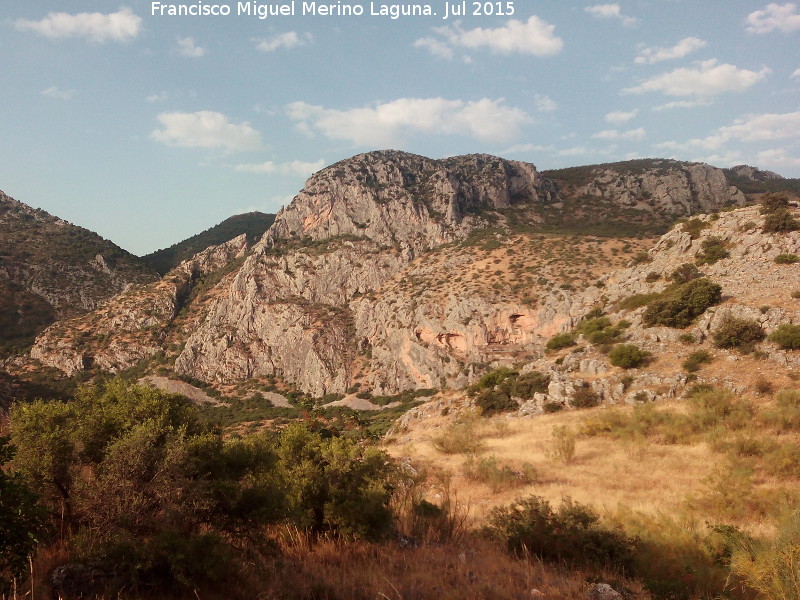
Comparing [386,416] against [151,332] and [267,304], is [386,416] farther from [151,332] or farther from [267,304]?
[151,332]

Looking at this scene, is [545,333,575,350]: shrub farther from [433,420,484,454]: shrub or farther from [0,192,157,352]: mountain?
[0,192,157,352]: mountain

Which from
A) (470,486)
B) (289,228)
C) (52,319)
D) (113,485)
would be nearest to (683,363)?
(470,486)

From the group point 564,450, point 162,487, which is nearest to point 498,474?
point 564,450

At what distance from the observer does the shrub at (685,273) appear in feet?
110

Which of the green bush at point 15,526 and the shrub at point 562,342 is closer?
the green bush at point 15,526

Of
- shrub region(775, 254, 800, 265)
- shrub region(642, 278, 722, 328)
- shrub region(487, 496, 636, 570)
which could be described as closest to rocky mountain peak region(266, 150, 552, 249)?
shrub region(642, 278, 722, 328)

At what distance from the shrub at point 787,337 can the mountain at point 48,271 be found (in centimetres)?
10924

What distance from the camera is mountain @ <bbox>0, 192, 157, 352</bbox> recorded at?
8381 centimetres

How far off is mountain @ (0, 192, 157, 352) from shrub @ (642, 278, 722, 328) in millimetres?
103727

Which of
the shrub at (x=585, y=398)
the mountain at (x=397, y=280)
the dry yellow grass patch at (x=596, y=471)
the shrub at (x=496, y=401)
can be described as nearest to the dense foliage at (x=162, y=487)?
the dry yellow grass patch at (x=596, y=471)

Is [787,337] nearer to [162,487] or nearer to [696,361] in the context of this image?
[696,361]

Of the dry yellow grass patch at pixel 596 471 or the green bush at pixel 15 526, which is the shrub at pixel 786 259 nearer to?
the dry yellow grass patch at pixel 596 471

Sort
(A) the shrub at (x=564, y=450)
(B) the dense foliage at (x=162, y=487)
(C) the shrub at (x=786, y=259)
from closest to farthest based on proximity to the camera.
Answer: (B) the dense foliage at (x=162, y=487)
(A) the shrub at (x=564, y=450)
(C) the shrub at (x=786, y=259)

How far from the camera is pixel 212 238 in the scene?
477ft
